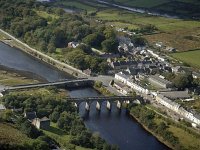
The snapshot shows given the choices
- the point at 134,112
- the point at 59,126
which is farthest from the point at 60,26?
the point at 59,126

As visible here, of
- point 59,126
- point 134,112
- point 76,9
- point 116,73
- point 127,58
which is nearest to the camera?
point 59,126

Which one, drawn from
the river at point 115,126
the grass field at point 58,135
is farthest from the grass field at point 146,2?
the grass field at point 58,135

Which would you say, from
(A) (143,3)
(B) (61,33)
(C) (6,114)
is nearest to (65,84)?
(C) (6,114)

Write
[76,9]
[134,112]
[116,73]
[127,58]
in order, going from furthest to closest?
[76,9], [127,58], [116,73], [134,112]

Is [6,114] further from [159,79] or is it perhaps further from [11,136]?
[159,79]

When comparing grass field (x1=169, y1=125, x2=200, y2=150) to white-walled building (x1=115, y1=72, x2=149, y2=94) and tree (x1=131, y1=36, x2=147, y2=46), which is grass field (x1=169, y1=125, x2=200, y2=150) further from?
tree (x1=131, y1=36, x2=147, y2=46)

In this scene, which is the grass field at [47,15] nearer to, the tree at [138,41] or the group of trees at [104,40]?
the group of trees at [104,40]

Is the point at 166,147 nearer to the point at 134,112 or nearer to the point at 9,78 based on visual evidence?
the point at 134,112
